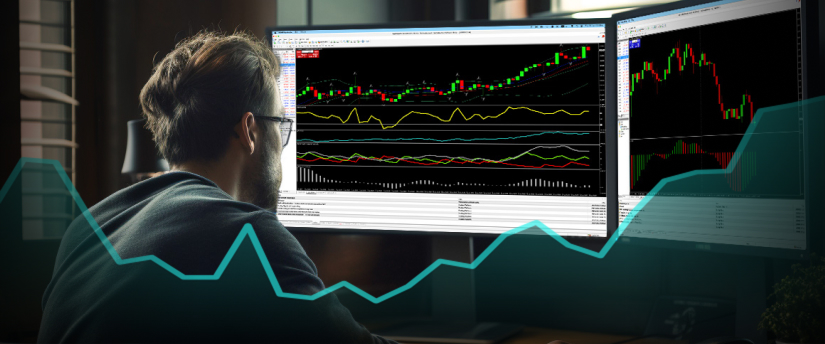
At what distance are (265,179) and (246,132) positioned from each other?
12cm

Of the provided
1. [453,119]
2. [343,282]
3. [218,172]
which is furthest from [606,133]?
[218,172]

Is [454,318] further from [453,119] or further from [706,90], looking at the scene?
[706,90]

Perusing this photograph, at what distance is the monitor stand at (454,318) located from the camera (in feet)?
2.72

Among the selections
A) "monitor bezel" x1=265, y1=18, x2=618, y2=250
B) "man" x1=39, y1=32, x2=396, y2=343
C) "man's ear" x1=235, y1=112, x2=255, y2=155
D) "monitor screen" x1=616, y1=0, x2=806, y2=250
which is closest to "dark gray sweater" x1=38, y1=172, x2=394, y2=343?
"man" x1=39, y1=32, x2=396, y2=343

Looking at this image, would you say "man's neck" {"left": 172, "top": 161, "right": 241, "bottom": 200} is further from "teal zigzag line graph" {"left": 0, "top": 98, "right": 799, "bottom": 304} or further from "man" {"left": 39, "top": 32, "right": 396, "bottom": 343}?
"teal zigzag line graph" {"left": 0, "top": 98, "right": 799, "bottom": 304}

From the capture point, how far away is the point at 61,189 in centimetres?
97

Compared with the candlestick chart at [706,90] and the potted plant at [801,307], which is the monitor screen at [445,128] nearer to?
the candlestick chart at [706,90]

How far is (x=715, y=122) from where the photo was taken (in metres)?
0.78

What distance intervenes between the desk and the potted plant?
0.16 m

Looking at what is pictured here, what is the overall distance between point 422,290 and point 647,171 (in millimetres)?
486

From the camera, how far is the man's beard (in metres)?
0.81

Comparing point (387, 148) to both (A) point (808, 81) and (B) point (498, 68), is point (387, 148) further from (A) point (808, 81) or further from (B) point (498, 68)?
(A) point (808, 81)

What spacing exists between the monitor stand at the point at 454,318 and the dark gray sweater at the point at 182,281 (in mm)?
229

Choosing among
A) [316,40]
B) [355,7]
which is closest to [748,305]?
[316,40]
